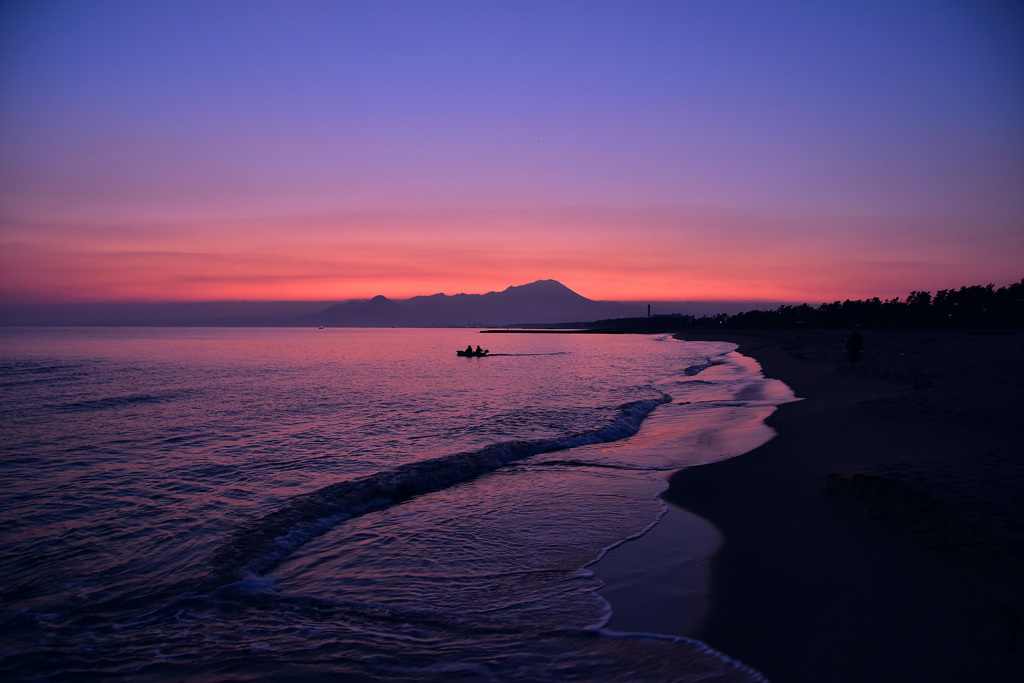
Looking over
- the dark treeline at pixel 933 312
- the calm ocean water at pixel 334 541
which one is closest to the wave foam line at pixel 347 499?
the calm ocean water at pixel 334 541

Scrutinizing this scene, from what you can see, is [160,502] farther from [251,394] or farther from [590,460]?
[251,394]

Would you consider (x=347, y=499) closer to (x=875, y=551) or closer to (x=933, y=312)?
(x=875, y=551)

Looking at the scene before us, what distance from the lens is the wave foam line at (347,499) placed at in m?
7.51

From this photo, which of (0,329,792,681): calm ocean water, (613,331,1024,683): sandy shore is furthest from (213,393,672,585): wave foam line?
(613,331,1024,683): sandy shore

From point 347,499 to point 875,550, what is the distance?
8251 millimetres

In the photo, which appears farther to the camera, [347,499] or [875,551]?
[347,499]

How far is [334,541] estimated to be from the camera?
823 centimetres

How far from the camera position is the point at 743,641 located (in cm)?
505

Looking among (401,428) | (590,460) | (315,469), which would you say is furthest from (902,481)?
(401,428)

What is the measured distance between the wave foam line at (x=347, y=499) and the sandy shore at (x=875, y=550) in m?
4.41

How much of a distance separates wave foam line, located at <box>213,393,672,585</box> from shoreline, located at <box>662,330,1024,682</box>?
174 inches

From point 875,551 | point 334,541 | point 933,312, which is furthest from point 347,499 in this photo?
point 933,312

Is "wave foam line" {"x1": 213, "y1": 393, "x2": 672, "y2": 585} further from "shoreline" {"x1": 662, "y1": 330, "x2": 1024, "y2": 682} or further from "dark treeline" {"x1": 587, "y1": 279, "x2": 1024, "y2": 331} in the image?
"dark treeline" {"x1": 587, "y1": 279, "x2": 1024, "y2": 331}

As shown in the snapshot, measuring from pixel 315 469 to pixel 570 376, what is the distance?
2787cm
